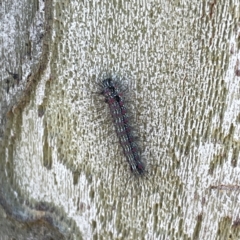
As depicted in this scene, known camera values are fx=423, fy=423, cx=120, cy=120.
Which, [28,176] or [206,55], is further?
[28,176]

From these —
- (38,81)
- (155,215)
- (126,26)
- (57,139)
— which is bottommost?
(155,215)

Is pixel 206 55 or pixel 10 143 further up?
pixel 206 55

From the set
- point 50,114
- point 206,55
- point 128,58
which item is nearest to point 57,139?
point 50,114

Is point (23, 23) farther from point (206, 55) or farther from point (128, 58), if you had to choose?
point (206, 55)
